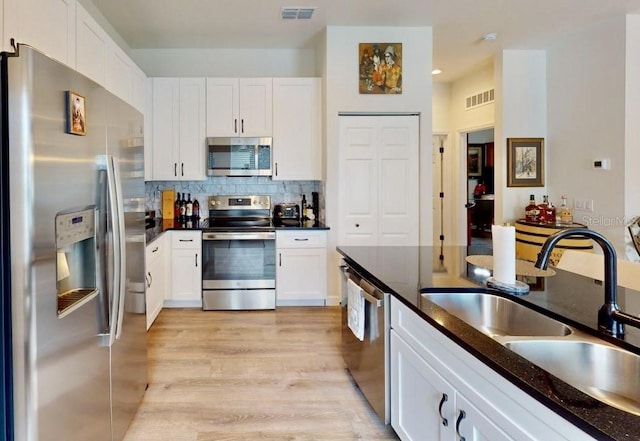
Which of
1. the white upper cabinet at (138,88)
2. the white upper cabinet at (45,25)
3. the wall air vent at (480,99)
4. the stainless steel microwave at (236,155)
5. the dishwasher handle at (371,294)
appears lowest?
the dishwasher handle at (371,294)

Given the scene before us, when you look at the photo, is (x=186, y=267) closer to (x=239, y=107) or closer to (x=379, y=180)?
(x=239, y=107)

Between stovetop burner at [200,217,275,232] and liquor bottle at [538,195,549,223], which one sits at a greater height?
liquor bottle at [538,195,549,223]

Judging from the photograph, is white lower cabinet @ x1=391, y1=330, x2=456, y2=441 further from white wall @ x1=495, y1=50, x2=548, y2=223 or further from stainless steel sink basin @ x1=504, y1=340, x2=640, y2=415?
white wall @ x1=495, y1=50, x2=548, y2=223

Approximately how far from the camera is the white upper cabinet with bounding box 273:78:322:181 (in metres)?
4.63

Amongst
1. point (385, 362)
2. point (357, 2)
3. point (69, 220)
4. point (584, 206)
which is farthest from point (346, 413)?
point (584, 206)

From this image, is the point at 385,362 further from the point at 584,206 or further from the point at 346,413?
the point at 584,206

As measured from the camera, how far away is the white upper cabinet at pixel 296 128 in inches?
182

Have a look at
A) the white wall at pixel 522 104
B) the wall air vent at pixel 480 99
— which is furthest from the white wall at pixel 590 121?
the wall air vent at pixel 480 99

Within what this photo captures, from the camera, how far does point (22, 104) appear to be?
50.9 inches

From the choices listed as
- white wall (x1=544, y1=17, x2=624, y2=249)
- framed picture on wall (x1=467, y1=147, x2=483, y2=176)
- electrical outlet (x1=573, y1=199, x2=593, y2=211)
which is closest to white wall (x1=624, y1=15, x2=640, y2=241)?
white wall (x1=544, y1=17, x2=624, y2=249)

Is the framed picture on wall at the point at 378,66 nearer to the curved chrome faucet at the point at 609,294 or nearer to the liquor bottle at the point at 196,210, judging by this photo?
the liquor bottle at the point at 196,210

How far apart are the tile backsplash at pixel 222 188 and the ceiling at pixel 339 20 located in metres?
1.58

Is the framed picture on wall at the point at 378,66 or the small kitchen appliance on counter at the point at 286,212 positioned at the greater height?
the framed picture on wall at the point at 378,66

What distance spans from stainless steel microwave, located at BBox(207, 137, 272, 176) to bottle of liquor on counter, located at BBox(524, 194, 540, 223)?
3116 millimetres
